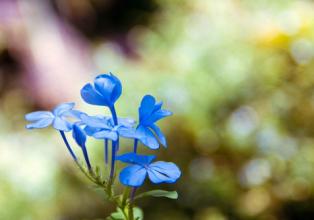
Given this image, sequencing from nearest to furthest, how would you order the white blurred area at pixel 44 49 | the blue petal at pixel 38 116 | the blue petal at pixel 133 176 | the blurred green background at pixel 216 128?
the blue petal at pixel 133 176 → the blue petal at pixel 38 116 → the blurred green background at pixel 216 128 → the white blurred area at pixel 44 49

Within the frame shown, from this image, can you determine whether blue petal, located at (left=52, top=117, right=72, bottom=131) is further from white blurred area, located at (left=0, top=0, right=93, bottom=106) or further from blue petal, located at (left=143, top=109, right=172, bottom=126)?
white blurred area, located at (left=0, top=0, right=93, bottom=106)

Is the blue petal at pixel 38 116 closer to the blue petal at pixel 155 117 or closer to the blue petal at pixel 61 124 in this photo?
the blue petal at pixel 61 124

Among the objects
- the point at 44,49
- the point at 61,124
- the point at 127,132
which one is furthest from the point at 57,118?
the point at 44,49

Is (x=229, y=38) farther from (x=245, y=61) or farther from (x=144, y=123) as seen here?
(x=144, y=123)

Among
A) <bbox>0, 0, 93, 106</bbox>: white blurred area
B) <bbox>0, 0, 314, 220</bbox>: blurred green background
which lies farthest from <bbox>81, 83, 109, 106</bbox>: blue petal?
<bbox>0, 0, 93, 106</bbox>: white blurred area

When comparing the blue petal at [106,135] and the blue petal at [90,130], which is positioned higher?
the blue petal at [90,130]

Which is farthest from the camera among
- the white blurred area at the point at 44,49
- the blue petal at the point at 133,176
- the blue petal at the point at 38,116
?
the white blurred area at the point at 44,49

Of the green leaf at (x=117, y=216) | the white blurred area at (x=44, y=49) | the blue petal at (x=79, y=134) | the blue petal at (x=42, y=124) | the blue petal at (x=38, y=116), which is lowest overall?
the green leaf at (x=117, y=216)

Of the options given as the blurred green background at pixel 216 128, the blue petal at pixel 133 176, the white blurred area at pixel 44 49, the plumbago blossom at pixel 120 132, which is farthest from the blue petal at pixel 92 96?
the white blurred area at pixel 44 49
